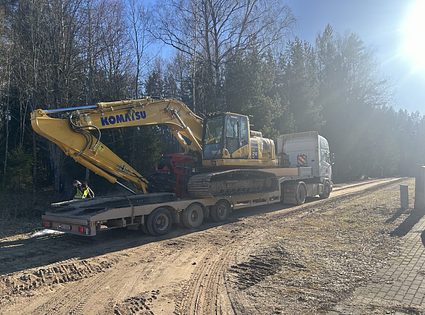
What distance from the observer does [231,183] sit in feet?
35.2

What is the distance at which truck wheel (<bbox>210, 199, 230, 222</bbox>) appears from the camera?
1040 centimetres

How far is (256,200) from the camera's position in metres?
12.3

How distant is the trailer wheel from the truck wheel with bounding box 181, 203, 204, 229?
6211mm

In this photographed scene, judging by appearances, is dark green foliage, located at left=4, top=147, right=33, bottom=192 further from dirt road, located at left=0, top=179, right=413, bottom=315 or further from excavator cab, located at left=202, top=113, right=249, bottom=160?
excavator cab, located at left=202, top=113, right=249, bottom=160

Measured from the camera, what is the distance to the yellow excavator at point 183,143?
8.25 m

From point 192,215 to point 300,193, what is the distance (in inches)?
285

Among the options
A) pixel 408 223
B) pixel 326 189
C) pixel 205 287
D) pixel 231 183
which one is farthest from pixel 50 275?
pixel 326 189

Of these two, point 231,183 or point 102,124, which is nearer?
point 102,124

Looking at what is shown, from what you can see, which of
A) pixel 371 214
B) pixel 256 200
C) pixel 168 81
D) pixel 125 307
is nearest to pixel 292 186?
pixel 256 200

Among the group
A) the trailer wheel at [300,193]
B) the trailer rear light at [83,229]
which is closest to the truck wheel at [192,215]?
the trailer rear light at [83,229]

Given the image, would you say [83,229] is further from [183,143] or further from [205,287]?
[183,143]

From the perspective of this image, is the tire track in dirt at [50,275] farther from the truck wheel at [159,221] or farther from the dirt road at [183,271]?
the truck wheel at [159,221]

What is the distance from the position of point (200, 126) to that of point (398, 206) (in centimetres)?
865

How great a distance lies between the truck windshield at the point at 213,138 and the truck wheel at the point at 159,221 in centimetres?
300
